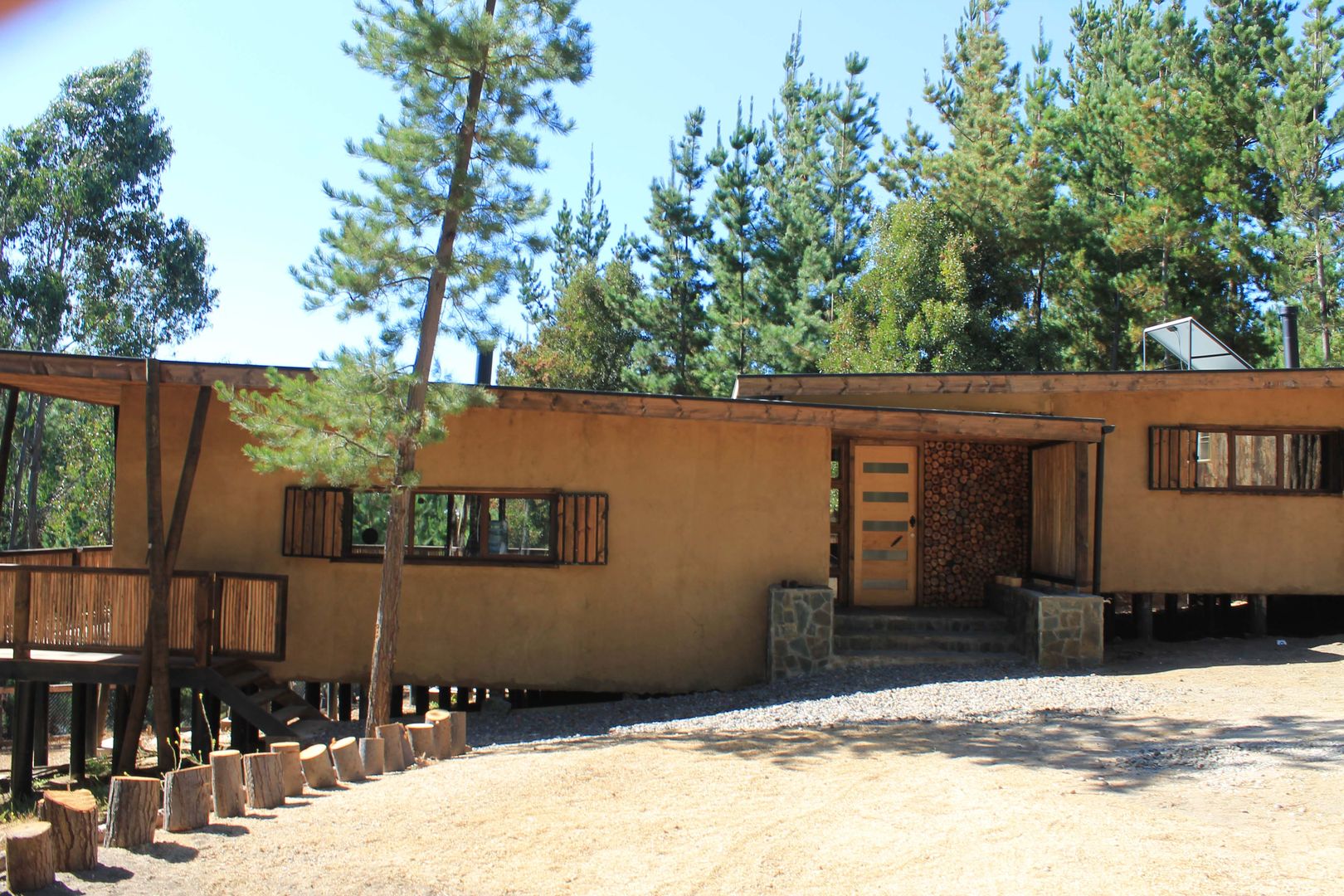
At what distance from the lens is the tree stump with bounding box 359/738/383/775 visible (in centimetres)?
641

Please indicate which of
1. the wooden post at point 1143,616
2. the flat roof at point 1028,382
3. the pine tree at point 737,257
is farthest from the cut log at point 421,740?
the pine tree at point 737,257

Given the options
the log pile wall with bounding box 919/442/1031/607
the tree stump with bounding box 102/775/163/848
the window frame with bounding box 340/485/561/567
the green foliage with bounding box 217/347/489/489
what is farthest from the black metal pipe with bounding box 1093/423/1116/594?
the tree stump with bounding box 102/775/163/848

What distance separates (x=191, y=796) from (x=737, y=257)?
24094mm

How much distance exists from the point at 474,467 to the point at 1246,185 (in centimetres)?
2090

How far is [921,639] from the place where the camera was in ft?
35.1

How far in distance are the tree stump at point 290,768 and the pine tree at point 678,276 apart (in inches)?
882

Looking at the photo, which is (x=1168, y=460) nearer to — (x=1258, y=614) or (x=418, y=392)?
(x=1258, y=614)

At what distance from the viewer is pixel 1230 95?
23922 millimetres

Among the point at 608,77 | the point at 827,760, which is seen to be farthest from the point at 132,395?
the point at 827,760

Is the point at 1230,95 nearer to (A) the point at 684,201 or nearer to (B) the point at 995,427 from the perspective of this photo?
(A) the point at 684,201

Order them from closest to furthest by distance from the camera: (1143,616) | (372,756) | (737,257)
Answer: (372,756)
(1143,616)
(737,257)

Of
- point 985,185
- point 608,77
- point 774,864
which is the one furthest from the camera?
point 985,185

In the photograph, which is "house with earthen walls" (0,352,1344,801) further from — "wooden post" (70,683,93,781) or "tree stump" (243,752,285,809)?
"tree stump" (243,752,285,809)

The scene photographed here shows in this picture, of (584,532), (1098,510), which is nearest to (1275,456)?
(1098,510)
